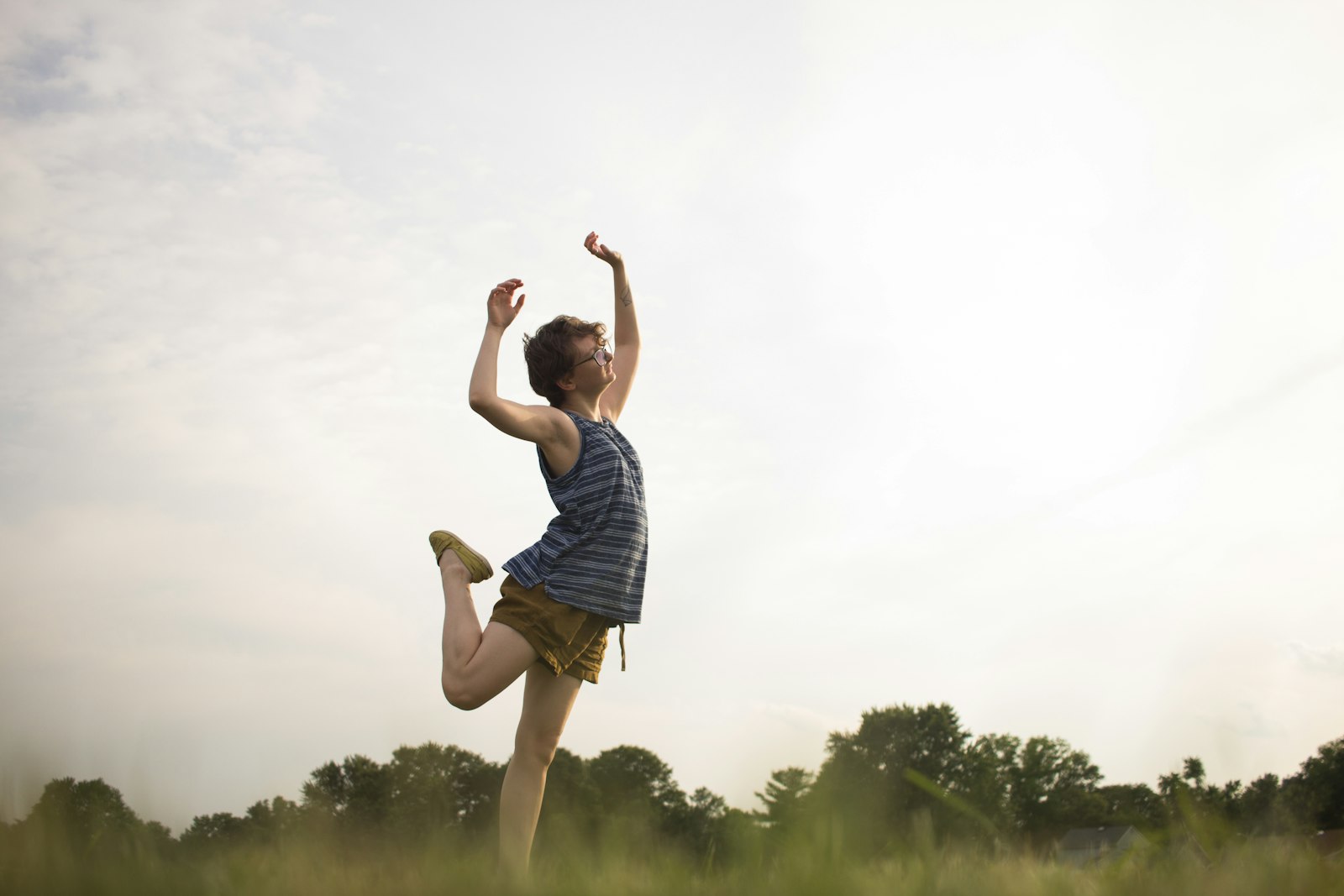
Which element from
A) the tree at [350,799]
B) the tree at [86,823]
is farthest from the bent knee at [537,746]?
the tree at [86,823]

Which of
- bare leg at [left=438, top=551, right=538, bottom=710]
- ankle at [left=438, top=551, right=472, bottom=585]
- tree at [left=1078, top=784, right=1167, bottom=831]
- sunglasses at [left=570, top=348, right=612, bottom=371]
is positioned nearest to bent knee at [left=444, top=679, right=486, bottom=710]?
bare leg at [left=438, top=551, right=538, bottom=710]

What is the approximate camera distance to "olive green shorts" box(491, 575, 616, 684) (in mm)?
4332

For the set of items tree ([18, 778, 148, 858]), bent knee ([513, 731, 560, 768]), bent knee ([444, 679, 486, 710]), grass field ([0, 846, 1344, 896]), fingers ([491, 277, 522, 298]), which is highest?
fingers ([491, 277, 522, 298])

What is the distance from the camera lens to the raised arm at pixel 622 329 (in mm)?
5578

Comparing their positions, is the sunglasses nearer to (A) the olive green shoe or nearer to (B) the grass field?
(A) the olive green shoe

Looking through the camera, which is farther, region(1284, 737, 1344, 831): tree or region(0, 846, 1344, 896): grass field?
region(1284, 737, 1344, 831): tree

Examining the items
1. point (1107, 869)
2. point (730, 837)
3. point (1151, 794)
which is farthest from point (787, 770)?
point (1107, 869)

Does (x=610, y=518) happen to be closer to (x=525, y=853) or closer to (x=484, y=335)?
(x=484, y=335)

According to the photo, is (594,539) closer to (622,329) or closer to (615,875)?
(622,329)

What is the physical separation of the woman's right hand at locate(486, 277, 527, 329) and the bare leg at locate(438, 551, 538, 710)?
1.43 metres

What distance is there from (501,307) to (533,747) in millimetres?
2123

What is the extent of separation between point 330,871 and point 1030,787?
170 centimetres

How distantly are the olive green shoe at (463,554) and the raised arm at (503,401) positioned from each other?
0.65m

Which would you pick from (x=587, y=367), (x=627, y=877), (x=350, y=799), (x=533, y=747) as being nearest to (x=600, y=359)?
(x=587, y=367)
